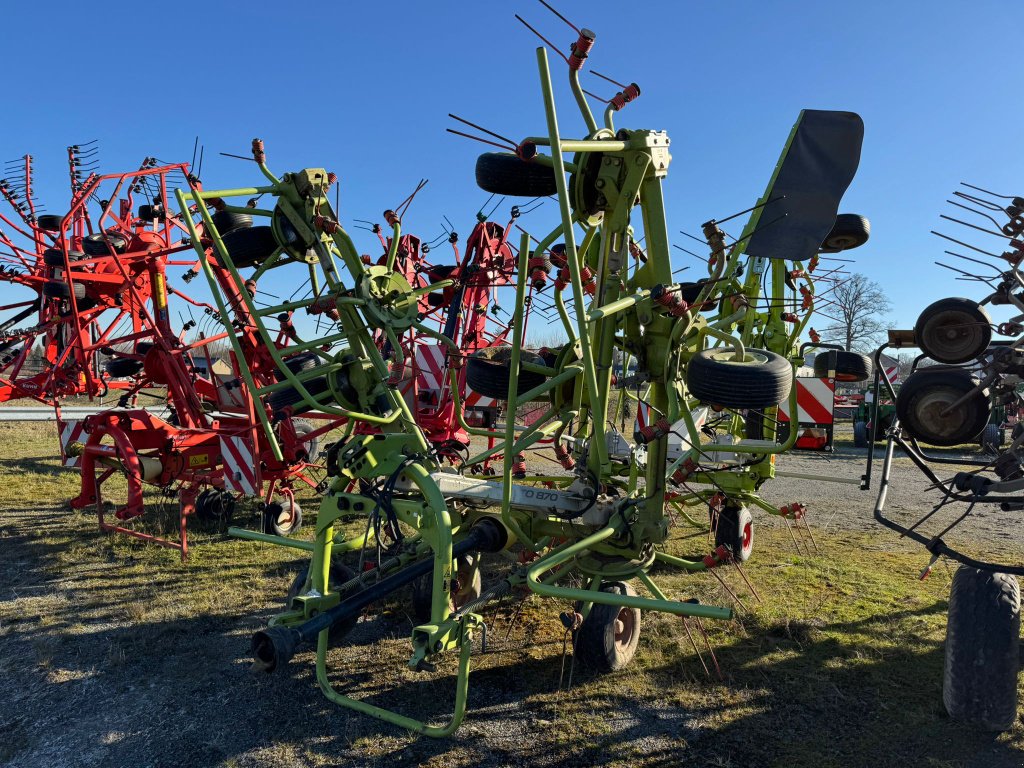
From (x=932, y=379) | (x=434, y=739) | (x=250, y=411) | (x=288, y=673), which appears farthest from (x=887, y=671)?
(x=250, y=411)

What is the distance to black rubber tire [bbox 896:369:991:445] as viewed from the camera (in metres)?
3.34

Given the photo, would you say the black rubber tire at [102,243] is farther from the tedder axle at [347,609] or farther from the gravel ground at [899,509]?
the gravel ground at [899,509]

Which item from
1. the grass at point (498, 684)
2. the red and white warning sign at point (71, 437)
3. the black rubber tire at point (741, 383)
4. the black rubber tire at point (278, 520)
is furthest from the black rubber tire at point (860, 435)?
the red and white warning sign at point (71, 437)

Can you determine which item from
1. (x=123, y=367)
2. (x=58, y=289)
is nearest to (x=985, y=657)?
(x=123, y=367)

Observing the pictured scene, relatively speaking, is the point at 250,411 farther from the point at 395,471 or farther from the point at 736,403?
the point at 736,403

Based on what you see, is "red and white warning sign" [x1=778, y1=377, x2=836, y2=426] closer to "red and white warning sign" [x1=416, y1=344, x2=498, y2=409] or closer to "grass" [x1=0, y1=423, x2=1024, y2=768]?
"grass" [x1=0, y1=423, x2=1024, y2=768]

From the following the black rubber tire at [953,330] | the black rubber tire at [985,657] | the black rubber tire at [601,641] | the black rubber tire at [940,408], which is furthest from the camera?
the black rubber tire at [601,641]

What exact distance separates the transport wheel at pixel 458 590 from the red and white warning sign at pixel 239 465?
8.03 feet

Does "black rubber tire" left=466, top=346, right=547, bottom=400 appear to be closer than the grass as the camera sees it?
No

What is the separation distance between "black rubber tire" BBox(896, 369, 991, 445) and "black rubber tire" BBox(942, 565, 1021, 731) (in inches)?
27.8

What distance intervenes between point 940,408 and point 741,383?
1.21 m

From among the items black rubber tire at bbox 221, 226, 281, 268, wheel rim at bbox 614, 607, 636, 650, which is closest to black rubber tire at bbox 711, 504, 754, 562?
wheel rim at bbox 614, 607, 636, 650

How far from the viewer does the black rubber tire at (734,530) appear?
5.55 metres

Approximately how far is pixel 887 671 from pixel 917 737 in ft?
2.28
